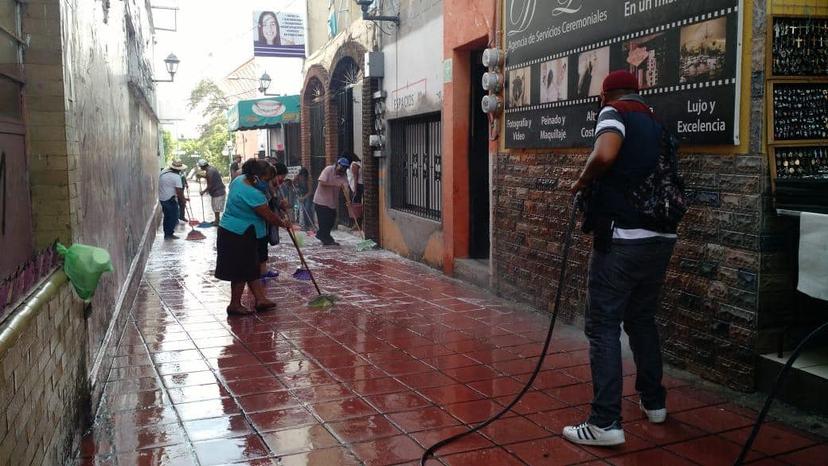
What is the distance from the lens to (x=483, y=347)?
229 inches

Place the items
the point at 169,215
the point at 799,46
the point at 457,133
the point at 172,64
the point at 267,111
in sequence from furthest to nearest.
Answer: the point at 172,64, the point at 267,111, the point at 169,215, the point at 457,133, the point at 799,46

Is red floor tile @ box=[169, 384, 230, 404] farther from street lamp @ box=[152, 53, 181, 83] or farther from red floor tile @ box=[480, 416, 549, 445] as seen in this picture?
street lamp @ box=[152, 53, 181, 83]

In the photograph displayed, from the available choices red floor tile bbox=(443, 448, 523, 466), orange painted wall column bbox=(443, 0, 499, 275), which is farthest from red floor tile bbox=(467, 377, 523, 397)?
orange painted wall column bbox=(443, 0, 499, 275)

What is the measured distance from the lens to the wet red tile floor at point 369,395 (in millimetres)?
3795

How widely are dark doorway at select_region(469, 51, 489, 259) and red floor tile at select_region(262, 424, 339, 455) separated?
5159mm

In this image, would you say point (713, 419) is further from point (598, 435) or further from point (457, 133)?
point (457, 133)

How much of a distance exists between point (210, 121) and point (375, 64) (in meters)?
38.6

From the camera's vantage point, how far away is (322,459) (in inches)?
147

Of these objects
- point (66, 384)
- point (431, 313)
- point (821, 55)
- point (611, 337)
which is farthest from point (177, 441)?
point (821, 55)

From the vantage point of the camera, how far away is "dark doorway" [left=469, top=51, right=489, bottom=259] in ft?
29.3

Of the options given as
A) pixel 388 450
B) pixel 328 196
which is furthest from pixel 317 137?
pixel 388 450

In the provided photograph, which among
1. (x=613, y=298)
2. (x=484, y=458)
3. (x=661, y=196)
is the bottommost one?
(x=484, y=458)

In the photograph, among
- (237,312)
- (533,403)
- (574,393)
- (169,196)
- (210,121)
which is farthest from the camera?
(210,121)

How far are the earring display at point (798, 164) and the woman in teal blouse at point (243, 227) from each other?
4.43 metres
